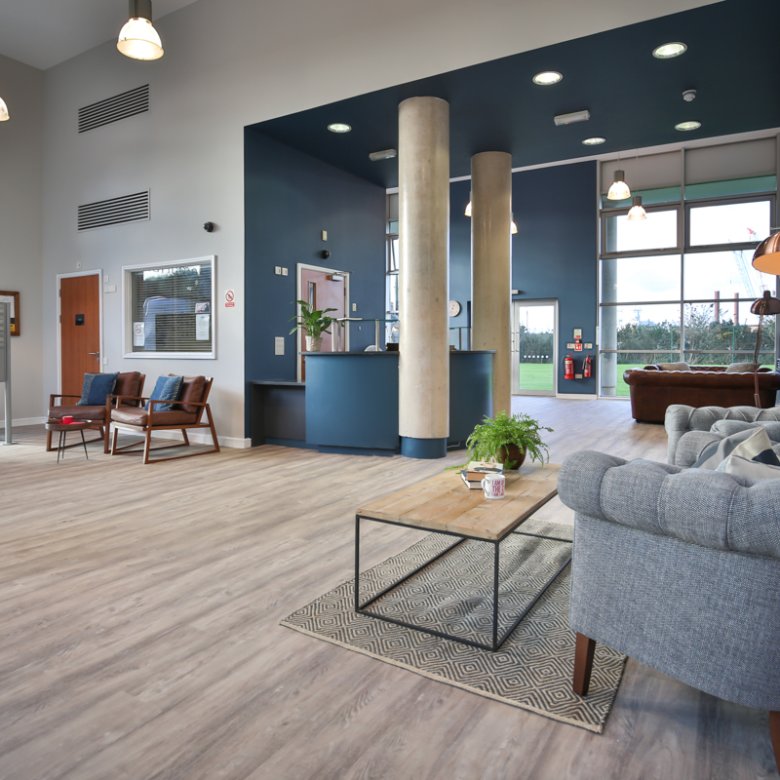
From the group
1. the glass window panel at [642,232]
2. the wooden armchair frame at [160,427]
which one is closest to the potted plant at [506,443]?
the wooden armchair frame at [160,427]

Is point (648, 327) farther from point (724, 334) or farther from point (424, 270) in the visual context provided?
point (424, 270)

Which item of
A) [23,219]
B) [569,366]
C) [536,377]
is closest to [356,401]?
[23,219]

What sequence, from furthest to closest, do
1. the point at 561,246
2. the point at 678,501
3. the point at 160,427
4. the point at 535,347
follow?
the point at 535,347, the point at 561,246, the point at 160,427, the point at 678,501

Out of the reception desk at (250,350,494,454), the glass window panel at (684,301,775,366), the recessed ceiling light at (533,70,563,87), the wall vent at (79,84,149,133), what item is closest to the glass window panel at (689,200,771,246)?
the glass window panel at (684,301,775,366)

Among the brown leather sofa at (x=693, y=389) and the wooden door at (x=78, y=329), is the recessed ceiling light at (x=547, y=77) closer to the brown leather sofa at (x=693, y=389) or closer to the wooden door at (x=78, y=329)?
the brown leather sofa at (x=693, y=389)

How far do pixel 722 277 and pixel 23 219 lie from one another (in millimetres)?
12156

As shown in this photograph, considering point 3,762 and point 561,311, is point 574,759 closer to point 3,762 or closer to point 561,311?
point 3,762

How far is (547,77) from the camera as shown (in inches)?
209

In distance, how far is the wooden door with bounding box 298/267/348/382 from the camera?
7569mm

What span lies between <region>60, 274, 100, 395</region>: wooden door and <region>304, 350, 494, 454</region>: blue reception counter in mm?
3667

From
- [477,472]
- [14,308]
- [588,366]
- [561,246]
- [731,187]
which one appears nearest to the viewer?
[477,472]

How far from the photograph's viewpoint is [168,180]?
717cm

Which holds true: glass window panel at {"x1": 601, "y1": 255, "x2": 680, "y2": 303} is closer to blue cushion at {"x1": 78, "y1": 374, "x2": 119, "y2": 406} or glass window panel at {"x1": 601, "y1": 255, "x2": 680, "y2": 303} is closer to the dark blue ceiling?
the dark blue ceiling

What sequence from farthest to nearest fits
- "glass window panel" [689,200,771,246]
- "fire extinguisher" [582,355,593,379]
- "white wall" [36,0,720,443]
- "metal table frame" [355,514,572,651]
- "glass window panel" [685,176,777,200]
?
"fire extinguisher" [582,355,593,379], "glass window panel" [689,200,771,246], "glass window panel" [685,176,777,200], "white wall" [36,0,720,443], "metal table frame" [355,514,572,651]
